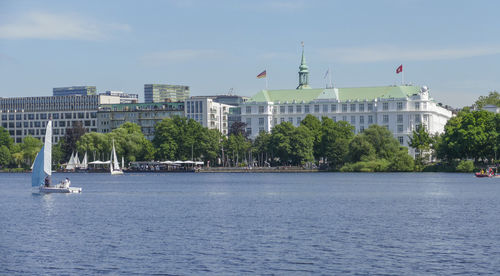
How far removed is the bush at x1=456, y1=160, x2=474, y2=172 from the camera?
522ft

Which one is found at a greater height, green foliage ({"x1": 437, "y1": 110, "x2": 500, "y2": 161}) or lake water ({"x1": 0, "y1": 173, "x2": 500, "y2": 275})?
green foliage ({"x1": 437, "y1": 110, "x2": 500, "y2": 161})

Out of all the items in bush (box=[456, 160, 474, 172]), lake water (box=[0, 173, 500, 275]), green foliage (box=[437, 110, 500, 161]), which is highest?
green foliage (box=[437, 110, 500, 161])

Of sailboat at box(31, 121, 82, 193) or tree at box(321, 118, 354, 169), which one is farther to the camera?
tree at box(321, 118, 354, 169)

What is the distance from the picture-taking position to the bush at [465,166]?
159000 millimetres

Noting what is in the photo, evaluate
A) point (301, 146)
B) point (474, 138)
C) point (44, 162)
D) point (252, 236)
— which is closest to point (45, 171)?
point (44, 162)

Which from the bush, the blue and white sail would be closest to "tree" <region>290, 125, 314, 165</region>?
the bush

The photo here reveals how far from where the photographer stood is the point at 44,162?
9112cm

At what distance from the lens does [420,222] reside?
59.9m

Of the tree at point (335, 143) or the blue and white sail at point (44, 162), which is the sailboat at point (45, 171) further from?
the tree at point (335, 143)

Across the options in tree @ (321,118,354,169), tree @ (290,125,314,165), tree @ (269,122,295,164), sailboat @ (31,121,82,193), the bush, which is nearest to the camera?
sailboat @ (31,121,82,193)

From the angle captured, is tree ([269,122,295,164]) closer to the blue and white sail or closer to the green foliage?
the green foliage

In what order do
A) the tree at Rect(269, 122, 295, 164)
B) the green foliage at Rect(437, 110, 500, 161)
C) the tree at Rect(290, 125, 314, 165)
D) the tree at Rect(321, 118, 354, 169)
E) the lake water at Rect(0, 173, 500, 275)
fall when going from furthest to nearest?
the tree at Rect(269, 122, 295, 164) < the tree at Rect(290, 125, 314, 165) < the tree at Rect(321, 118, 354, 169) < the green foliage at Rect(437, 110, 500, 161) < the lake water at Rect(0, 173, 500, 275)

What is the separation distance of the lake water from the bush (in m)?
73.8

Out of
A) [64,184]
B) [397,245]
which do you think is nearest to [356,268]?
[397,245]
